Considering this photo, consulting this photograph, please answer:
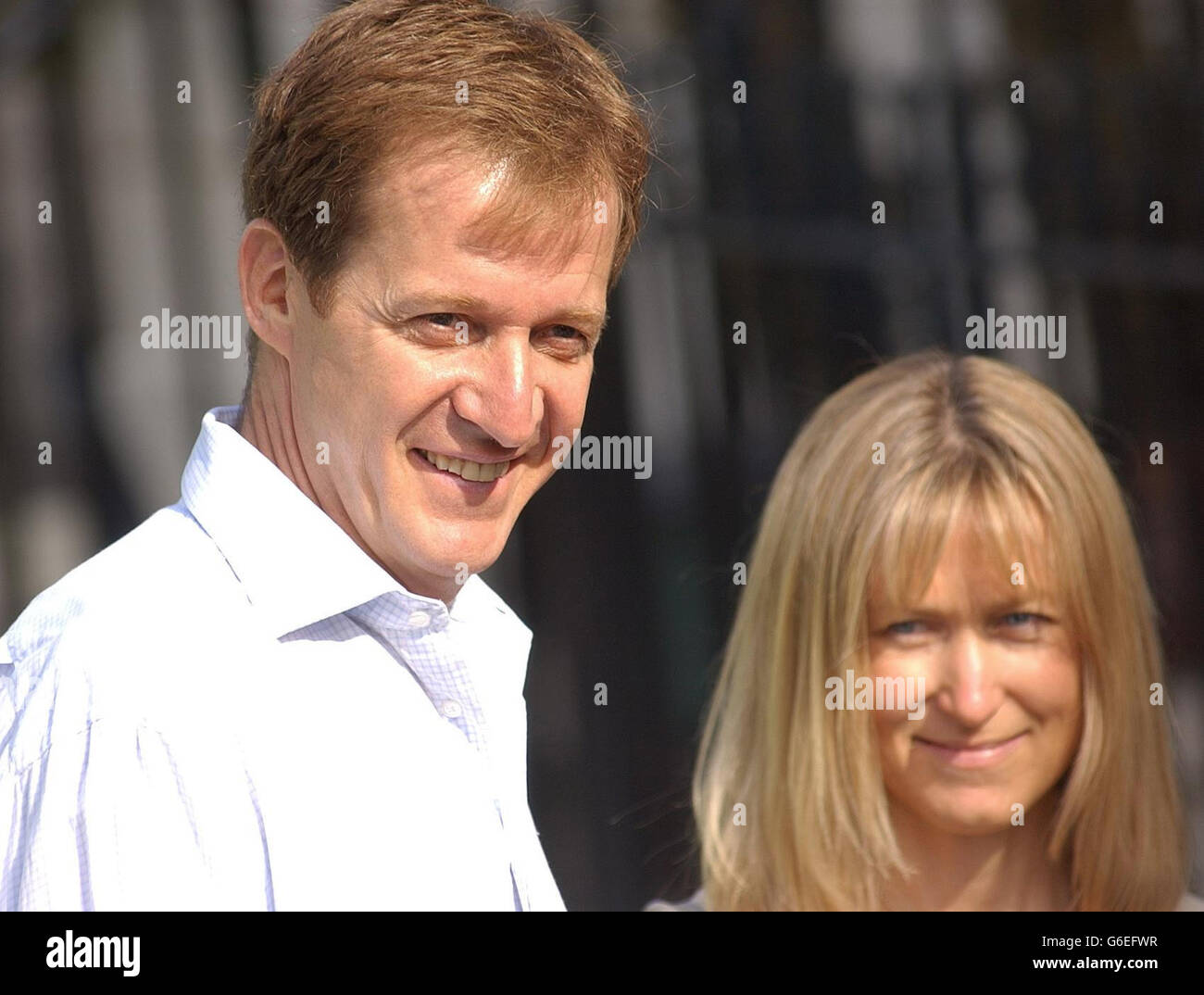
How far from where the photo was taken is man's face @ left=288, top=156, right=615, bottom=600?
4.90 ft

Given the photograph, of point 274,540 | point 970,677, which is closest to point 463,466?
point 274,540

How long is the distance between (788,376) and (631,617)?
1.82 feet

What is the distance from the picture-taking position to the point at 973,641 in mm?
1994

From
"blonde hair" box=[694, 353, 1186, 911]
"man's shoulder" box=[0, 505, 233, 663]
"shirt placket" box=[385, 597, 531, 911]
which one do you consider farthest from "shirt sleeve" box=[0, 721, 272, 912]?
"blonde hair" box=[694, 353, 1186, 911]

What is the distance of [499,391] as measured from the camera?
5.10 feet

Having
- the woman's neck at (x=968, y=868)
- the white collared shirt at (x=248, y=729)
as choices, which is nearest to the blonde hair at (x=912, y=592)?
the woman's neck at (x=968, y=868)

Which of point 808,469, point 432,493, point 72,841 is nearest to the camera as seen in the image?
point 72,841

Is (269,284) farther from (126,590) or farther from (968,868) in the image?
(968,868)

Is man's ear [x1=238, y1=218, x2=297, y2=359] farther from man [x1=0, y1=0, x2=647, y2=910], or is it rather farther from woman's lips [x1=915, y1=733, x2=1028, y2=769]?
woman's lips [x1=915, y1=733, x2=1028, y2=769]

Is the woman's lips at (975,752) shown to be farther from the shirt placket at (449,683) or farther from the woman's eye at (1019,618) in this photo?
the shirt placket at (449,683)
